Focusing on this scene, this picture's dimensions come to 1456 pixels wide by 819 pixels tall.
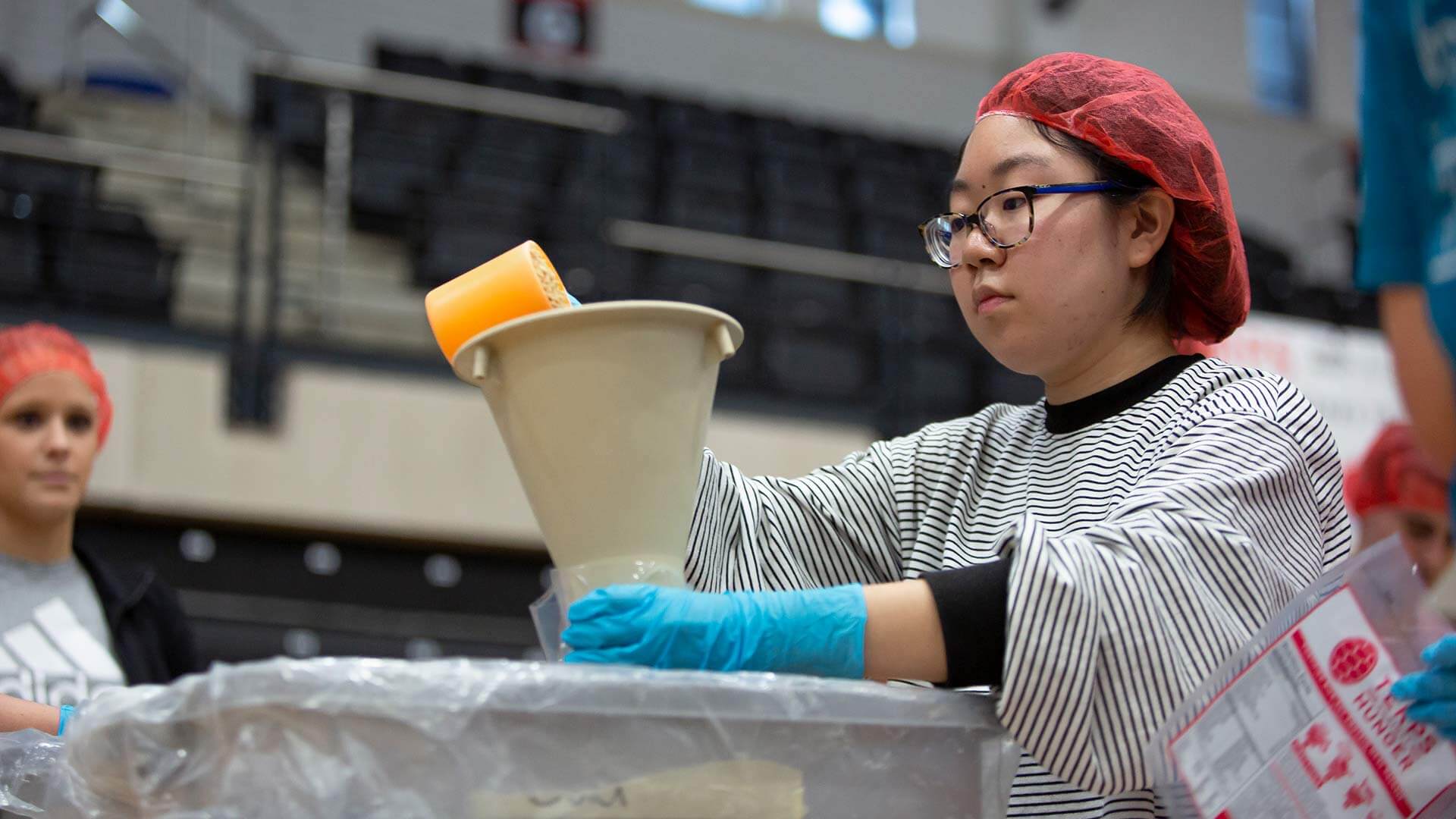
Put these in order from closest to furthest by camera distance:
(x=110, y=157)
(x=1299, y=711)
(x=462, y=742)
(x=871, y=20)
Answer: (x=462, y=742)
(x=1299, y=711)
(x=110, y=157)
(x=871, y=20)

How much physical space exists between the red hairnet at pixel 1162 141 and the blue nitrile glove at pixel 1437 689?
0.36m

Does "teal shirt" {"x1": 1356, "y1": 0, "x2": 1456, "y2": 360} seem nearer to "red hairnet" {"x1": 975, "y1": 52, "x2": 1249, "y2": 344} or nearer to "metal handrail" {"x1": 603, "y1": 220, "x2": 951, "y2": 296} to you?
"red hairnet" {"x1": 975, "y1": 52, "x2": 1249, "y2": 344}

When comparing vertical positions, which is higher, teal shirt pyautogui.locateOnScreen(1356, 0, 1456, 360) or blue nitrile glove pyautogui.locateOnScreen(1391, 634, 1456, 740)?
teal shirt pyautogui.locateOnScreen(1356, 0, 1456, 360)

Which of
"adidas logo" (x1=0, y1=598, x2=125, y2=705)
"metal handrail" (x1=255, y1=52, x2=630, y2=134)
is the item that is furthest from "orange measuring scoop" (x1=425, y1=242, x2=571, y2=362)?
"metal handrail" (x1=255, y1=52, x2=630, y2=134)

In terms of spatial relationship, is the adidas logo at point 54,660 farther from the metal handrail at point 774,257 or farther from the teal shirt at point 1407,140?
the metal handrail at point 774,257

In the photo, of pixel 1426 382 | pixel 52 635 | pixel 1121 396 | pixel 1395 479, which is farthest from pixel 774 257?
pixel 1426 382

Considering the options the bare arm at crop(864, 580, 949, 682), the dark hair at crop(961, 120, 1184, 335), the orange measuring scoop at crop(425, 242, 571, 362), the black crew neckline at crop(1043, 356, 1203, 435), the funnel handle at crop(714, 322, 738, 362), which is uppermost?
the dark hair at crop(961, 120, 1184, 335)

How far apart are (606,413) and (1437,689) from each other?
0.61m

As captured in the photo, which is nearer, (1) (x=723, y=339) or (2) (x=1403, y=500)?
(1) (x=723, y=339)

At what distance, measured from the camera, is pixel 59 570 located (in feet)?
7.79

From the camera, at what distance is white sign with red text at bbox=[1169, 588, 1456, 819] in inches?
37.0

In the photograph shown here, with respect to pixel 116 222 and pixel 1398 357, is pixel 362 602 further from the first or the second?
pixel 1398 357

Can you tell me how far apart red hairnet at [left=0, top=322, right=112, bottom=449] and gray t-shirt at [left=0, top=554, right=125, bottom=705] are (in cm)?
26

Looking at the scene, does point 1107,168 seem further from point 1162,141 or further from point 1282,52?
point 1282,52
